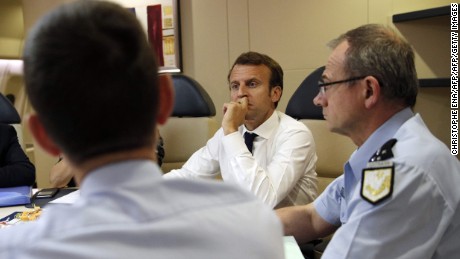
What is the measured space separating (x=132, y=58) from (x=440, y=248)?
92 cm

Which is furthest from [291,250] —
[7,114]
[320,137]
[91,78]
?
[7,114]

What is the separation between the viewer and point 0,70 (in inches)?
183

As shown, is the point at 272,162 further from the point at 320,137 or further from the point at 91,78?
the point at 91,78

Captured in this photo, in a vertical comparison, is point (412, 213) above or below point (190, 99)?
below

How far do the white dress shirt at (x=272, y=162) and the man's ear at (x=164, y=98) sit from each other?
1044mm

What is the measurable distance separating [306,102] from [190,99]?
0.84 meters

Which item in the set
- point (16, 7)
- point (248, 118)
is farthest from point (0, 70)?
point (248, 118)

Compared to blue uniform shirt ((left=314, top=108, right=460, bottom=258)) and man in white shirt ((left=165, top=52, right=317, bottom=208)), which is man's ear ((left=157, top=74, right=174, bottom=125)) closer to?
blue uniform shirt ((left=314, top=108, right=460, bottom=258))

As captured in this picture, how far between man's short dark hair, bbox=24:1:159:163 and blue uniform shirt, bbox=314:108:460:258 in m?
0.68

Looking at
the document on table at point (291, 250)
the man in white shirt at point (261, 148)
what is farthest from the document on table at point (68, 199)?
the document on table at point (291, 250)

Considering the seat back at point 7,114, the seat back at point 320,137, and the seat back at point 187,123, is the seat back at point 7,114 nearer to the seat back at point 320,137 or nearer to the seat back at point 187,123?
the seat back at point 187,123

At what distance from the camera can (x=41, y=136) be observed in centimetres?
58

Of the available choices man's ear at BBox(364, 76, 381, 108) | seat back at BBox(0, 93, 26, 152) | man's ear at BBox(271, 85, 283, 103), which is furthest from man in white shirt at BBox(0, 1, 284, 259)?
seat back at BBox(0, 93, 26, 152)

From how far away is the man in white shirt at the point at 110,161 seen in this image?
19.3 inches
